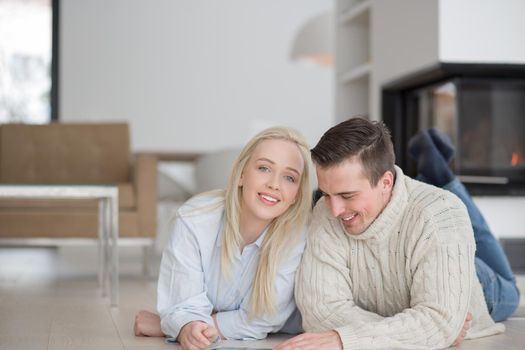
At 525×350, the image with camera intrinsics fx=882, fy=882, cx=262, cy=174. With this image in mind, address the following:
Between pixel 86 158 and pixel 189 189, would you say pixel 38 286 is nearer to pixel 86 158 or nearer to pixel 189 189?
pixel 86 158

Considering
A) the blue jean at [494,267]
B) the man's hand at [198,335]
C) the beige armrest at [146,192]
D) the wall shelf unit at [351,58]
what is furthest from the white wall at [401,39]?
the man's hand at [198,335]

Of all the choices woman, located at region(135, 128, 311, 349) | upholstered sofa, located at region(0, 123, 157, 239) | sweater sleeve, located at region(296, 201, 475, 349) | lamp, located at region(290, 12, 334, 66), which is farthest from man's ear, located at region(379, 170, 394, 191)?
lamp, located at region(290, 12, 334, 66)

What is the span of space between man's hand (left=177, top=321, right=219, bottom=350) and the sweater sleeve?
26 cm

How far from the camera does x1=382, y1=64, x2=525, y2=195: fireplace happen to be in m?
4.57

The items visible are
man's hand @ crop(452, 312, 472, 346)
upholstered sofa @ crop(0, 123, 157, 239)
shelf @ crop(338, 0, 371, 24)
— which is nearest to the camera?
man's hand @ crop(452, 312, 472, 346)

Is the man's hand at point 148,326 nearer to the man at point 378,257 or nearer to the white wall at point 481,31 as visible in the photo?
the man at point 378,257

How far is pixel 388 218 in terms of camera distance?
2301 millimetres

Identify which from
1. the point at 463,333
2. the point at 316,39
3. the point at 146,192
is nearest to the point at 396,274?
the point at 463,333

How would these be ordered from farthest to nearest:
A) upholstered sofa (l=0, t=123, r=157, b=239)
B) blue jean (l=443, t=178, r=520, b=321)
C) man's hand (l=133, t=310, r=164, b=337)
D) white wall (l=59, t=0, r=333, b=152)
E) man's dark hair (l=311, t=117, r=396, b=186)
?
white wall (l=59, t=0, r=333, b=152), upholstered sofa (l=0, t=123, r=157, b=239), blue jean (l=443, t=178, r=520, b=321), man's hand (l=133, t=310, r=164, b=337), man's dark hair (l=311, t=117, r=396, b=186)

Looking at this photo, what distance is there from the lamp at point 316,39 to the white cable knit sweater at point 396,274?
4.35 m

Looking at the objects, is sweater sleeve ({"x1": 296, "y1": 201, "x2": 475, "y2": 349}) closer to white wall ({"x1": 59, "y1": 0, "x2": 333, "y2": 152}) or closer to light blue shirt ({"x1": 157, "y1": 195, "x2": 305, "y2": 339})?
light blue shirt ({"x1": 157, "y1": 195, "x2": 305, "y2": 339})

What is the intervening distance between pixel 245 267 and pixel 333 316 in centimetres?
35

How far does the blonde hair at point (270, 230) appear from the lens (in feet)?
8.09

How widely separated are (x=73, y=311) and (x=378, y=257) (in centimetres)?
145
